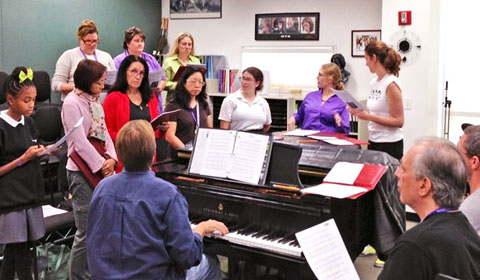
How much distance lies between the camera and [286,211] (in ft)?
8.65

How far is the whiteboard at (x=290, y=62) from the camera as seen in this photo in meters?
6.91

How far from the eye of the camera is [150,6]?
7758 millimetres

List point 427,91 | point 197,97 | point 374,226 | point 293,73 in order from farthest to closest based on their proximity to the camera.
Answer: point 293,73 < point 427,91 < point 197,97 < point 374,226

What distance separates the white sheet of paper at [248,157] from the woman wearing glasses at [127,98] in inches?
41.6

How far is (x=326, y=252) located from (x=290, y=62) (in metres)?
4.96

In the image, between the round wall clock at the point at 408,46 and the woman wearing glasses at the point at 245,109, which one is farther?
the round wall clock at the point at 408,46

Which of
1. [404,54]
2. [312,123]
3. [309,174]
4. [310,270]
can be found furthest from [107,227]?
[404,54]

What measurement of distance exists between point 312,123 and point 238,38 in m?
3.09

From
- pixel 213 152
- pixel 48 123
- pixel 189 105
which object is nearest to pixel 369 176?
pixel 213 152

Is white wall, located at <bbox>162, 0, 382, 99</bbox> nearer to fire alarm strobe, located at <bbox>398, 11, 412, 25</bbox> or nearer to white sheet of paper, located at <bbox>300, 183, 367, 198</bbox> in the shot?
fire alarm strobe, located at <bbox>398, 11, 412, 25</bbox>

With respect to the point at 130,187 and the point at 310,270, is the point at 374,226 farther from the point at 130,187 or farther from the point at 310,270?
the point at 130,187

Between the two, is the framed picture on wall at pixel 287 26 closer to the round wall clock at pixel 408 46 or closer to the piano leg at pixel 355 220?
the round wall clock at pixel 408 46

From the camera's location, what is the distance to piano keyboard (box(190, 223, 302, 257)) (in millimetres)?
2514

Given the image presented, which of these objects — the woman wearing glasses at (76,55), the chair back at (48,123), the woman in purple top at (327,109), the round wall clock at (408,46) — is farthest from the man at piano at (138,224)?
the round wall clock at (408,46)
